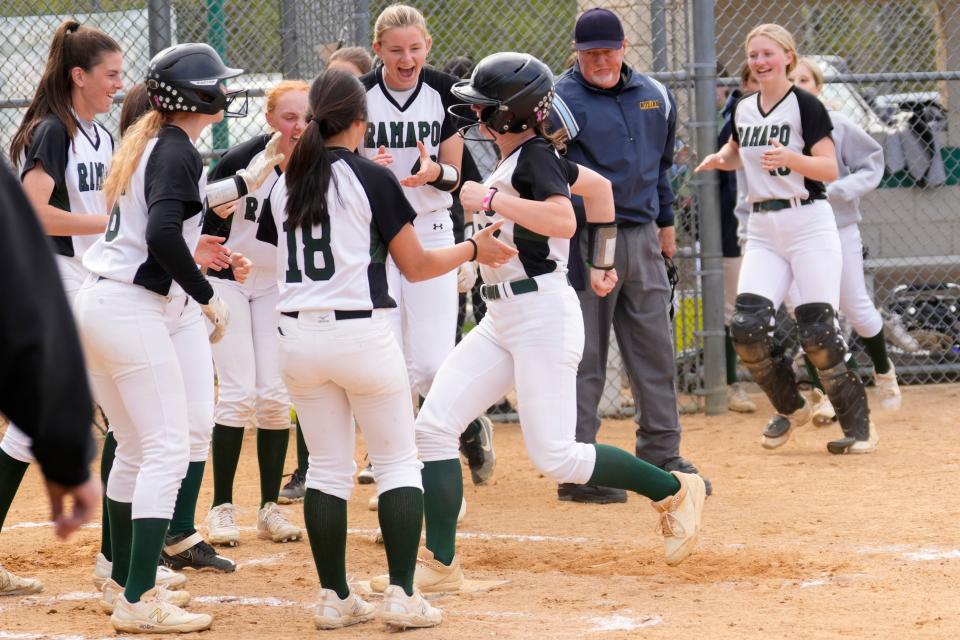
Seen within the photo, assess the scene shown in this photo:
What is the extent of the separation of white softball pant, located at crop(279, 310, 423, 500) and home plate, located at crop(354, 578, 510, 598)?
→ 0.59 metres

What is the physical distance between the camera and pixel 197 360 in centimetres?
427

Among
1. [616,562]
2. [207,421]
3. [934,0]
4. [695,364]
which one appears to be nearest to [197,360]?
[207,421]

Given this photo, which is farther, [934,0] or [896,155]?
[934,0]

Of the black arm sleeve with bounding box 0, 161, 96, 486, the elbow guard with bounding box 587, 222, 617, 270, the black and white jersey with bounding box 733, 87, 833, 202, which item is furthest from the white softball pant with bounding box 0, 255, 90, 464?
the black and white jersey with bounding box 733, 87, 833, 202

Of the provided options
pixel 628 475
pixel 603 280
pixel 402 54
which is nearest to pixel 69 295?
pixel 402 54

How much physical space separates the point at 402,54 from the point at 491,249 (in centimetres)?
178

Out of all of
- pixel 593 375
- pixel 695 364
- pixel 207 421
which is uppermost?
pixel 207 421

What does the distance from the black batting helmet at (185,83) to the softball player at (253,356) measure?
3.53 ft

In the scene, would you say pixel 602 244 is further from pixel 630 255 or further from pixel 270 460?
pixel 270 460

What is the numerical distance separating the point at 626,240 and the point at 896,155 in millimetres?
3947

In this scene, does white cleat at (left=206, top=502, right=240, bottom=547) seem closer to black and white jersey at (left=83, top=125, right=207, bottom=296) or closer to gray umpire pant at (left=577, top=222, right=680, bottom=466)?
black and white jersey at (left=83, top=125, right=207, bottom=296)

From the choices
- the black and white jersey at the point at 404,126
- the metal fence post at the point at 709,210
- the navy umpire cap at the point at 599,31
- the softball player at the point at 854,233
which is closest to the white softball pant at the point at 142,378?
the black and white jersey at the point at 404,126

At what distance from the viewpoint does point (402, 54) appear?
5.49 m

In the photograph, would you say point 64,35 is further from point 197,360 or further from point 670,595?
point 670,595
